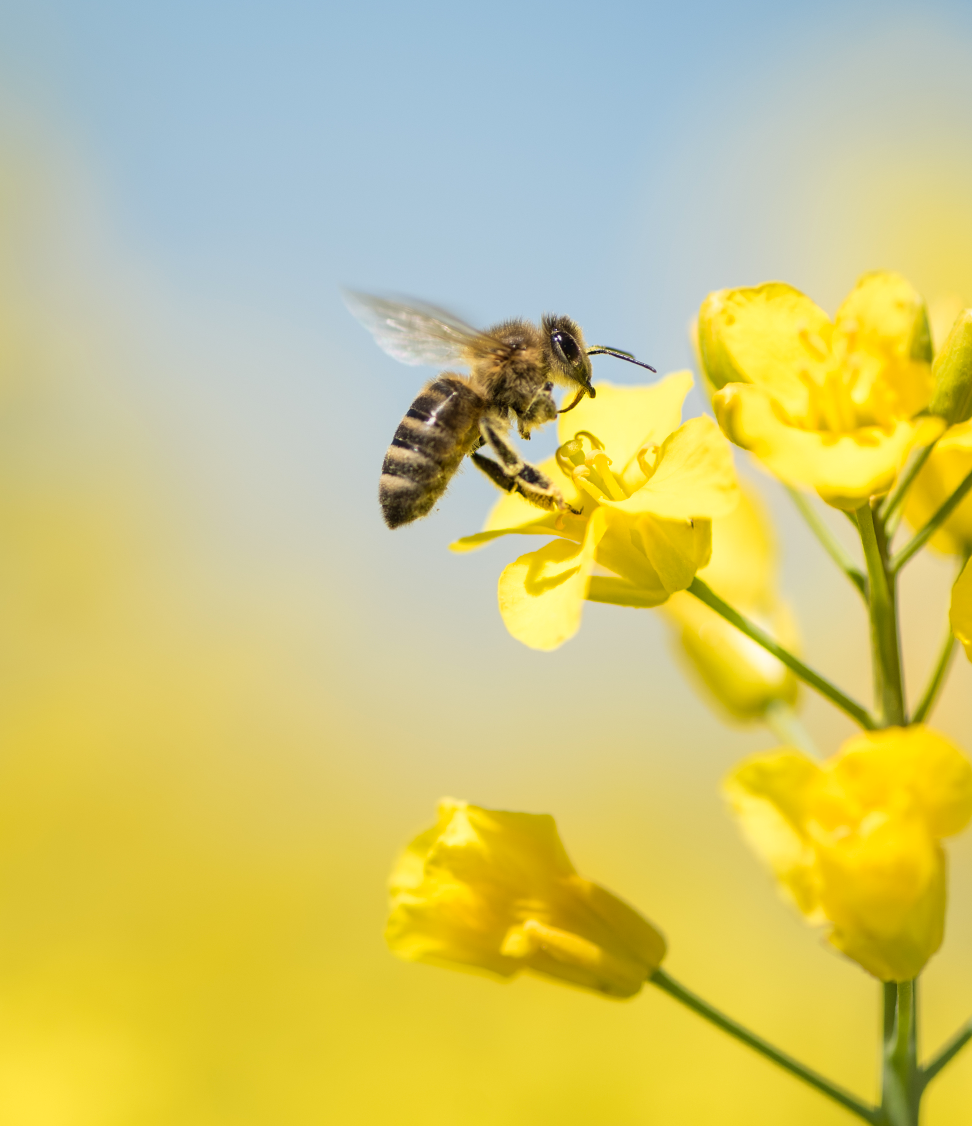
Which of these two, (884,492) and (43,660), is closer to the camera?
(884,492)

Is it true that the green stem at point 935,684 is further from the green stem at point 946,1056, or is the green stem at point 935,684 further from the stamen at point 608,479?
the stamen at point 608,479

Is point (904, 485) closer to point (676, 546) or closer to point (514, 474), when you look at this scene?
Answer: point (676, 546)

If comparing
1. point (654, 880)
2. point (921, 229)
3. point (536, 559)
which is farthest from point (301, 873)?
point (921, 229)

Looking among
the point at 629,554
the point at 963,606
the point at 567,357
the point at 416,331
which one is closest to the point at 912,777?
the point at 963,606

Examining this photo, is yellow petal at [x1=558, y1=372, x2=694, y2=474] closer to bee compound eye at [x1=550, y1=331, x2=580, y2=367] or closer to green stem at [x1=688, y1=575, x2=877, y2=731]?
bee compound eye at [x1=550, y1=331, x2=580, y2=367]

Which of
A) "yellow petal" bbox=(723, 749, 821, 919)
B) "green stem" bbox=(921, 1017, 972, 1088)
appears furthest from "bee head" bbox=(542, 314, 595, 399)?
"green stem" bbox=(921, 1017, 972, 1088)

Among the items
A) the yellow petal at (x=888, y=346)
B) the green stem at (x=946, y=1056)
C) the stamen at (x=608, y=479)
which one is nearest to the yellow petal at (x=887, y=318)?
the yellow petal at (x=888, y=346)

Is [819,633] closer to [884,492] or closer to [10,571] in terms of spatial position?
[10,571]
